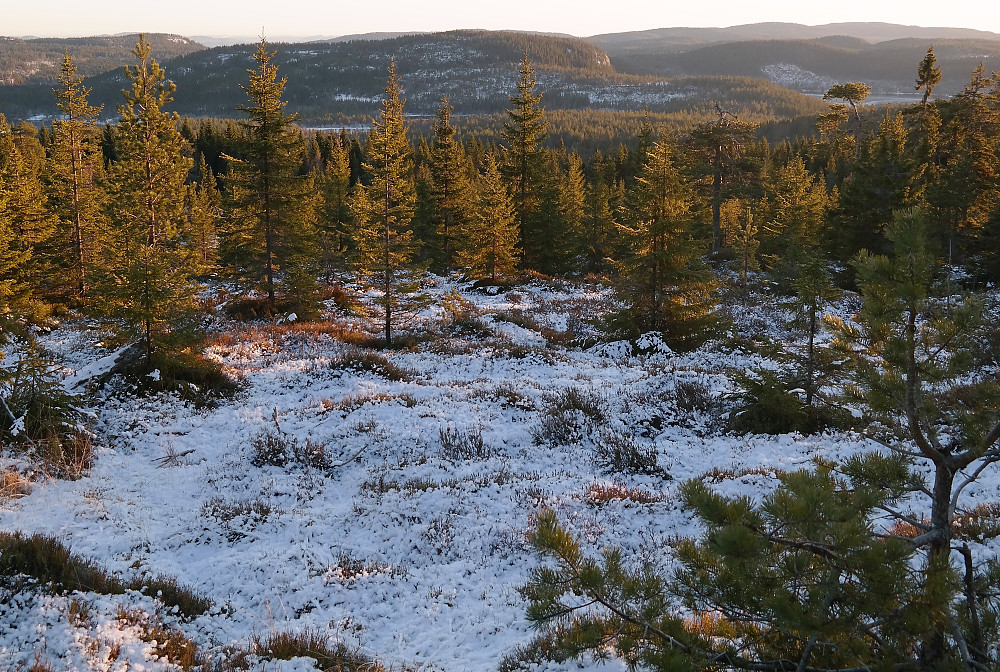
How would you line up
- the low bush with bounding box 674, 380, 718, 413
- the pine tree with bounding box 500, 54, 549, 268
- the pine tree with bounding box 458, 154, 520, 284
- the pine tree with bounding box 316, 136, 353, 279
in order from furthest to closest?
1. the pine tree with bounding box 316, 136, 353, 279
2. the pine tree with bounding box 500, 54, 549, 268
3. the pine tree with bounding box 458, 154, 520, 284
4. the low bush with bounding box 674, 380, 718, 413

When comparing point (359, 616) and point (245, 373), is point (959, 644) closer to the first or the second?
point (359, 616)

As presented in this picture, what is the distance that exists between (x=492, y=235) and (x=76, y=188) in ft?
66.3

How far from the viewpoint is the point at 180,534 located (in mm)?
8477

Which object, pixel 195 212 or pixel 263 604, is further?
pixel 195 212

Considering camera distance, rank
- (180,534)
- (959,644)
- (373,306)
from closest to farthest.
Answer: (959,644) → (180,534) → (373,306)

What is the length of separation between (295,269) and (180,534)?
686 inches

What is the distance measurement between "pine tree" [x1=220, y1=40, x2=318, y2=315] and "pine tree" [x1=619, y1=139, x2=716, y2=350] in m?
13.2

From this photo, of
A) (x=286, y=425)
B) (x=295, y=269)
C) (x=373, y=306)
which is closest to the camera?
(x=286, y=425)

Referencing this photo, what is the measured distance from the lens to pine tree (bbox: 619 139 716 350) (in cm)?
1856

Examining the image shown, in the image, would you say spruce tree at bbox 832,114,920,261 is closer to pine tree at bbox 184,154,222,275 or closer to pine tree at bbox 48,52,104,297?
pine tree at bbox 184,154,222,275

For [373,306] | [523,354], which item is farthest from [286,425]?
[373,306]

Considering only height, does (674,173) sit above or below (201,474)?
above

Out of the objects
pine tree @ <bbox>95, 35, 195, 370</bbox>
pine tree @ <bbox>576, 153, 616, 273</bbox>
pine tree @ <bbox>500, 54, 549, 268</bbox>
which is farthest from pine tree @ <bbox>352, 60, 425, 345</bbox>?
pine tree @ <bbox>576, 153, 616, 273</bbox>

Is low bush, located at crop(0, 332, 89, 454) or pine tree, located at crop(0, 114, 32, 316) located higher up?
pine tree, located at crop(0, 114, 32, 316)
